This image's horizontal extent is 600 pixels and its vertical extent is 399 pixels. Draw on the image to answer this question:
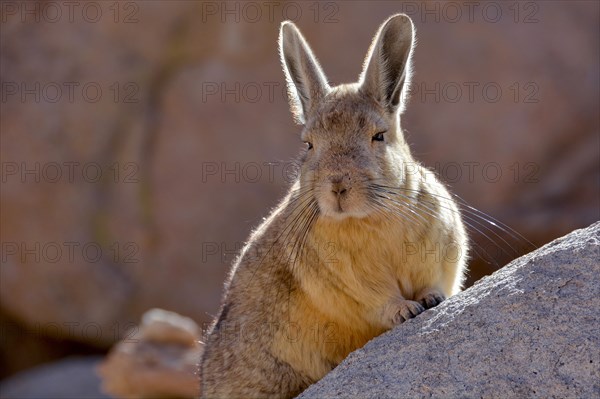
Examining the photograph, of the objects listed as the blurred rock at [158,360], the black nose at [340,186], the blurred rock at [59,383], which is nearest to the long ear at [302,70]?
the black nose at [340,186]

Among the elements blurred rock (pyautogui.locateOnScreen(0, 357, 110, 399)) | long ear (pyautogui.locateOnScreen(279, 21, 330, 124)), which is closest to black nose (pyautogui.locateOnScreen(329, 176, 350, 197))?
long ear (pyautogui.locateOnScreen(279, 21, 330, 124))

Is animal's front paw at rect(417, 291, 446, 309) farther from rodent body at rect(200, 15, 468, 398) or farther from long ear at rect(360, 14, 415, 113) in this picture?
long ear at rect(360, 14, 415, 113)

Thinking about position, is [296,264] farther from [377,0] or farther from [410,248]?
[377,0]

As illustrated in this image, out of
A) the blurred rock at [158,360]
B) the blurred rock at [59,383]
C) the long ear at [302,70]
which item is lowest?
the blurred rock at [59,383]

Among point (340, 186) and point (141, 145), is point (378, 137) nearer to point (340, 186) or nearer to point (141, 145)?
point (340, 186)

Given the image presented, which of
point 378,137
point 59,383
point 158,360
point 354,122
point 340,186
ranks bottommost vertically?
point 59,383

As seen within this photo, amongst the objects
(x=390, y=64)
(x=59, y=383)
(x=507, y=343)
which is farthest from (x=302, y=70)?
(x=59, y=383)

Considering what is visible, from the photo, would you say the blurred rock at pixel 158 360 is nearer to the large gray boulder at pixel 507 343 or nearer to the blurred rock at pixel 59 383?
the blurred rock at pixel 59 383
